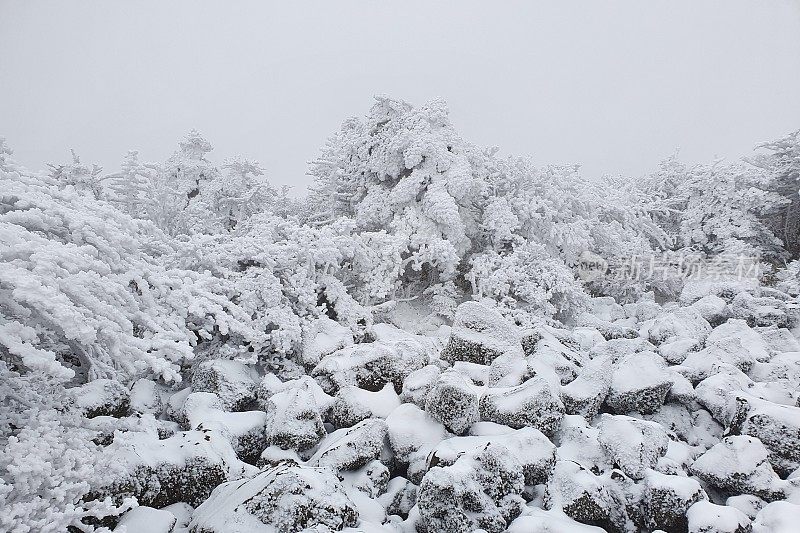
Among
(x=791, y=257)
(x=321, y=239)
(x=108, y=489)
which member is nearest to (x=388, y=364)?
(x=321, y=239)

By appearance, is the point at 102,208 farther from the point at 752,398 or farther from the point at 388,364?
the point at 752,398

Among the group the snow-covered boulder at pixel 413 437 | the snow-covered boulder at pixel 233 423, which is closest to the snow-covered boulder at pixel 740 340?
the snow-covered boulder at pixel 413 437

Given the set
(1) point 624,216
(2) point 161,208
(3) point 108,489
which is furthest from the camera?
(1) point 624,216

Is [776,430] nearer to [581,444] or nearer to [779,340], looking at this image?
[581,444]

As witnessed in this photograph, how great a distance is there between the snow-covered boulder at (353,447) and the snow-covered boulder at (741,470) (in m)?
3.53

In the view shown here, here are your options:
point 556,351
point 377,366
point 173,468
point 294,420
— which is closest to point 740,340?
point 556,351

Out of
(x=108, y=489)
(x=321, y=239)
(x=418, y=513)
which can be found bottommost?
(x=418, y=513)

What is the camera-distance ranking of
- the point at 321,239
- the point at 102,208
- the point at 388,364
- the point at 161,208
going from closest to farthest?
1. the point at 102,208
2. the point at 388,364
3. the point at 321,239
4. the point at 161,208

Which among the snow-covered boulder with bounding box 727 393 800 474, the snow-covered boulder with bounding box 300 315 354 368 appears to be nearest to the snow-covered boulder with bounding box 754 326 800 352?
the snow-covered boulder with bounding box 727 393 800 474

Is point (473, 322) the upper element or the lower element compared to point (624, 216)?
lower

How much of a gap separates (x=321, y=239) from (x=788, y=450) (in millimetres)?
7111

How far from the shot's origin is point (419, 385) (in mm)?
5938

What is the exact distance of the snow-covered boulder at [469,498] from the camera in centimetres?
415

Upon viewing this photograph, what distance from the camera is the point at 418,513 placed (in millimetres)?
4430
